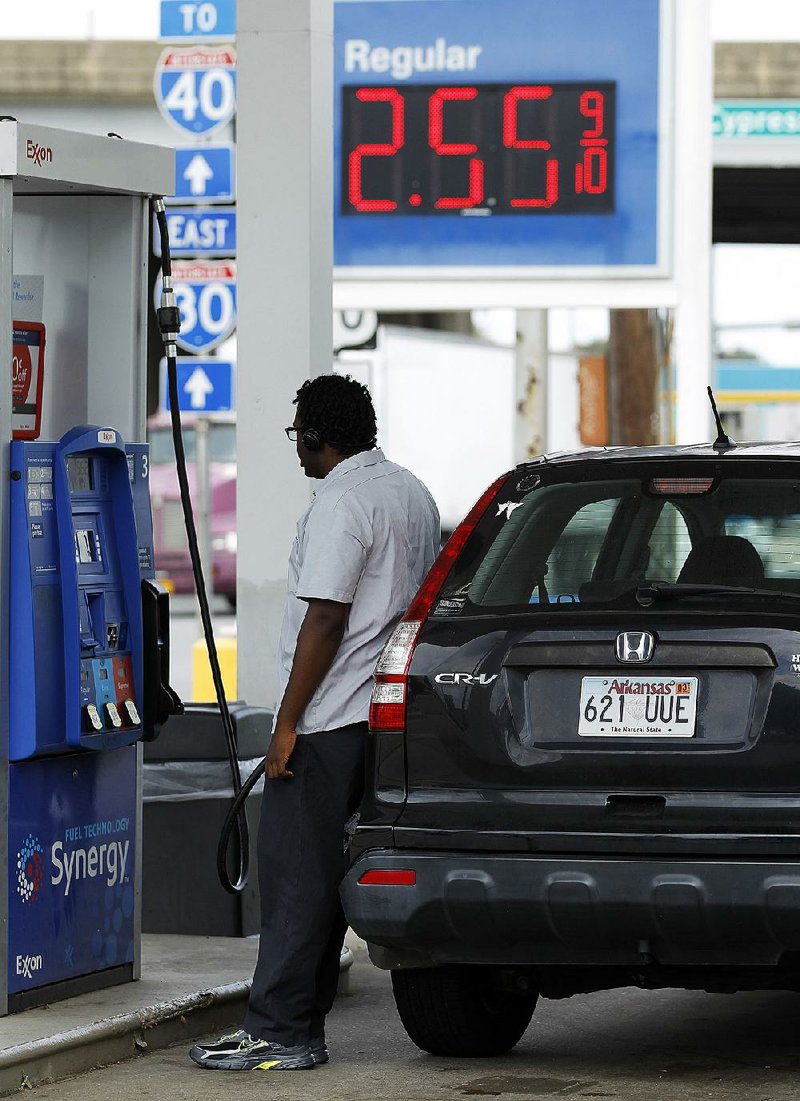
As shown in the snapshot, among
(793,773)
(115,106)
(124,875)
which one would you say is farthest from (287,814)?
(115,106)

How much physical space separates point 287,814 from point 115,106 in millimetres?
17828

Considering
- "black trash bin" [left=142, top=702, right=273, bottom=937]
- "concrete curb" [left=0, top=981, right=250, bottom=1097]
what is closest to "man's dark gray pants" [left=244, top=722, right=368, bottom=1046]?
"concrete curb" [left=0, top=981, right=250, bottom=1097]

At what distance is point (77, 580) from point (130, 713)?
48cm

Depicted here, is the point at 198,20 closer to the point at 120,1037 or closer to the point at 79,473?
the point at 79,473

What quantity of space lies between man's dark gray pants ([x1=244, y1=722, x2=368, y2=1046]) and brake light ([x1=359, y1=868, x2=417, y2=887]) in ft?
1.66

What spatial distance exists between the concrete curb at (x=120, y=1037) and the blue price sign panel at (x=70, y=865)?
336 millimetres

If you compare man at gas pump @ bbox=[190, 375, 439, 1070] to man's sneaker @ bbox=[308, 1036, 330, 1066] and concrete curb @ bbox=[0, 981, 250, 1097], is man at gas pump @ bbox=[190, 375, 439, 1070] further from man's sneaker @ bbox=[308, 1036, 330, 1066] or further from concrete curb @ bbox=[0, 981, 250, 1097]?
concrete curb @ bbox=[0, 981, 250, 1097]

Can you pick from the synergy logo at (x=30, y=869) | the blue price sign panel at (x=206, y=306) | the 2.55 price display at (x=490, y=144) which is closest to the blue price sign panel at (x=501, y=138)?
the 2.55 price display at (x=490, y=144)

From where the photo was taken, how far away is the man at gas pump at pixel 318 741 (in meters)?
6.18

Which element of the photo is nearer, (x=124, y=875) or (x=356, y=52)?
(x=124, y=875)

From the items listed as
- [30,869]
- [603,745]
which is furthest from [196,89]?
[603,745]

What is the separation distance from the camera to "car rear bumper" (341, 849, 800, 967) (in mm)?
5414

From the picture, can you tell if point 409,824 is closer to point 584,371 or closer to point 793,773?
point 793,773

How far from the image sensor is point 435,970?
6.15 m
